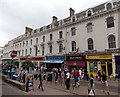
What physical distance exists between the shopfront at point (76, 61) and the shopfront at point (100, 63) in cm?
93

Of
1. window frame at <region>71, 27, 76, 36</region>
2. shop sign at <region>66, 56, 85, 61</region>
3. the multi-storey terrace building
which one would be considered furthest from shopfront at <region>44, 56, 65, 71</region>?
window frame at <region>71, 27, 76, 36</region>

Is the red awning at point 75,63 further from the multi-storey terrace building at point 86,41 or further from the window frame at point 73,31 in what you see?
the window frame at point 73,31

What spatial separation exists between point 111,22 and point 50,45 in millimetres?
14301

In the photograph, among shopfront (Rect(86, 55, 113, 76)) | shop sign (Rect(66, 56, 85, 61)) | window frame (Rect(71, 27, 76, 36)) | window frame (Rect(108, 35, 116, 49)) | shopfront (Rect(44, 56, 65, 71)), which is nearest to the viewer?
window frame (Rect(108, 35, 116, 49))

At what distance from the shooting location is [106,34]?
56.4ft

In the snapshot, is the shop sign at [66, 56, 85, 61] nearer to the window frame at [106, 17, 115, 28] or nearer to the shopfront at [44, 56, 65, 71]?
the shopfront at [44, 56, 65, 71]

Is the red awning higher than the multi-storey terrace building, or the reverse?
the multi-storey terrace building

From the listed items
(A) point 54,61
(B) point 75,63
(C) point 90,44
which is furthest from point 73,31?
(A) point 54,61

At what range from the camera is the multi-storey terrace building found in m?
16.6

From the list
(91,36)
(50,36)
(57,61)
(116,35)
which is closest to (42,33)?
(50,36)

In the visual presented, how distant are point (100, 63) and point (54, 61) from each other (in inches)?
405

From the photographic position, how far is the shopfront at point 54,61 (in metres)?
23.1

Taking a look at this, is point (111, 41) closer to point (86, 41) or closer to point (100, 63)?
point (100, 63)

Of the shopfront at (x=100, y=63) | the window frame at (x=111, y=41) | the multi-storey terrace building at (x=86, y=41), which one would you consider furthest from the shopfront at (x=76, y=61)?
the window frame at (x=111, y=41)
